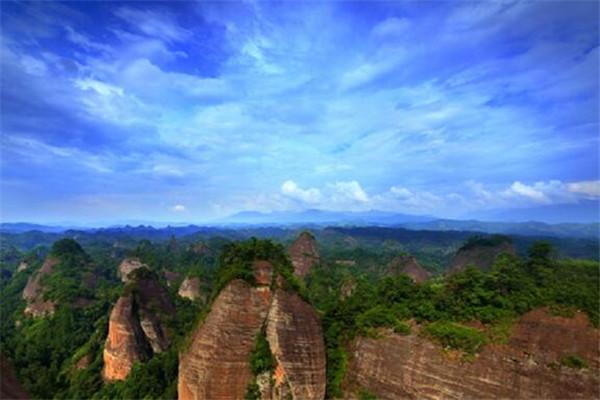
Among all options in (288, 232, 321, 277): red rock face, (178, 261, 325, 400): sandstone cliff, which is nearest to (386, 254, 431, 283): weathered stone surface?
(288, 232, 321, 277): red rock face

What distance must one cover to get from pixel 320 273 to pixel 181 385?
41.4 meters

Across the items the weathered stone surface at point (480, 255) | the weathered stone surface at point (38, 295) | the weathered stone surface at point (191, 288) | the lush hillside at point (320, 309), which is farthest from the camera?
the weathered stone surface at point (191, 288)

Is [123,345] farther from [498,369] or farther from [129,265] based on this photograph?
[129,265]

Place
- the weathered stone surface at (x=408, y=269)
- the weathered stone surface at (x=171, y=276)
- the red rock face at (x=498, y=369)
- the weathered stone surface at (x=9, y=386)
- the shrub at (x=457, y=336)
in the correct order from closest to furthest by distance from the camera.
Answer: the weathered stone surface at (x=9, y=386), the red rock face at (x=498, y=369), the shrub at (x=457, y=336), the weathered stone surface at (x=408, y=269), the weathered stone surface at (x=171, y=276)

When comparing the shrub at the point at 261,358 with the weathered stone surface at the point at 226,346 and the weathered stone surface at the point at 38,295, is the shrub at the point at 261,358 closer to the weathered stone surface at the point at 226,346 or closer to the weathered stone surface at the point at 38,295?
the weathered stone surface at the point at 226,346

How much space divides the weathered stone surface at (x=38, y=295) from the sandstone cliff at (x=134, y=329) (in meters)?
22.6

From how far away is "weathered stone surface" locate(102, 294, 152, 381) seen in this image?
3366cm

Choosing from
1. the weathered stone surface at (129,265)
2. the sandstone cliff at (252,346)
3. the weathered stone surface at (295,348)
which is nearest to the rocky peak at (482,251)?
the weathered stone surface at (295,348)

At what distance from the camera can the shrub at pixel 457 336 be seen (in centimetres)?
1992

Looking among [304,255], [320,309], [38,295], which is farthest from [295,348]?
[38,295]

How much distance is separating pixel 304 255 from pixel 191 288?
54.9ft

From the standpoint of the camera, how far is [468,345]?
20.0 meters

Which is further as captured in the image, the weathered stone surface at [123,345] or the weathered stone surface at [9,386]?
the weathered stone surface at [123,345]

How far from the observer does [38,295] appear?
59906 millimetres
